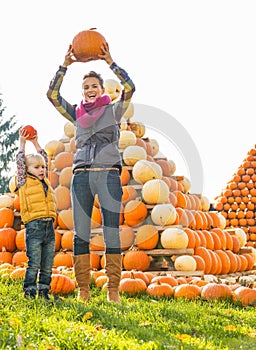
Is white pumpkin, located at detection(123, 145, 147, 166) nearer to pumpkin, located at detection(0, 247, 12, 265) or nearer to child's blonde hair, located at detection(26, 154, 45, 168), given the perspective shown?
pumpkin, located at detection(0, 247, 12, 265)

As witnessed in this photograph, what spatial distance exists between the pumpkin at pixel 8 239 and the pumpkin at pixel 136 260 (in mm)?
1534

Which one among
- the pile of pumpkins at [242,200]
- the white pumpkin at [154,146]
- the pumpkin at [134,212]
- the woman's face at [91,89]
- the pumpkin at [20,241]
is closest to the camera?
the woman's face at [91,89]

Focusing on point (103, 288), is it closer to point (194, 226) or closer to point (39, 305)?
point (39, 305)

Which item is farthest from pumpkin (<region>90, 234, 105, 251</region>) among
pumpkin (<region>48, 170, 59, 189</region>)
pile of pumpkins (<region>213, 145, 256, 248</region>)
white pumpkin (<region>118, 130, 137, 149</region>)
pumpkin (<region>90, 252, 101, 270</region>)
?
pile of pumpkins (<region>213, 145, 256, 248</region>)

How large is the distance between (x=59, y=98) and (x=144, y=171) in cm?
296

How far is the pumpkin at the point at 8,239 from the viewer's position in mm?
6770

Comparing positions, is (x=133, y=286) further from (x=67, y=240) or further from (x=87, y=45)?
(x=67, y=240)

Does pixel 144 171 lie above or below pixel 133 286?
above

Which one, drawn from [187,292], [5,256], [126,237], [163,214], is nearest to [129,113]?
[163,214]

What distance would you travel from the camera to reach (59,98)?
4.00m

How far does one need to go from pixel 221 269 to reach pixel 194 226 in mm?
693

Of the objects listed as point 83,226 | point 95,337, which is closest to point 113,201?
point 83,226

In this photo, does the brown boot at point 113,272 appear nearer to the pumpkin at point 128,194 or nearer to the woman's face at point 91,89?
the woman's face at point 91,89

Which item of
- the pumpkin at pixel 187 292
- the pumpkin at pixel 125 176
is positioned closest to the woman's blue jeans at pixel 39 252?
the pumpkin at pixel 187 292
